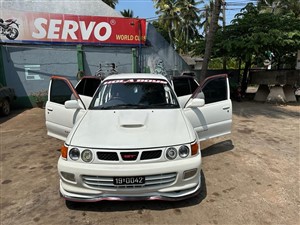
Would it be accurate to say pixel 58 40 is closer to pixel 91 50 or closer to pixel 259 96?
pixel 91 50

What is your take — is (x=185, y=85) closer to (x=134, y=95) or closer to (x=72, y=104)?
(x=134, y=95)

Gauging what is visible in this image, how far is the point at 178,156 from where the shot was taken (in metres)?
3.03

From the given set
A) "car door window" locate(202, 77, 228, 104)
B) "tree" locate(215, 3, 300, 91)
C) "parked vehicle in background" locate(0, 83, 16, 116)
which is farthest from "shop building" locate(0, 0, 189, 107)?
"car door window" locate(202, 77, 228, 104)

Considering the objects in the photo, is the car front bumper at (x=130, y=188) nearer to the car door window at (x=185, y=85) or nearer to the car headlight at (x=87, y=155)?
the car headlight at (x=87, y=155)

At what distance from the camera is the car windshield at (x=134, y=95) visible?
406cm

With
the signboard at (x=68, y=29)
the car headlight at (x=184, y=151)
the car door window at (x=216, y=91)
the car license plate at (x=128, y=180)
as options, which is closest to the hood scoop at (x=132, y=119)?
the car headlight at (x=184, y=151)

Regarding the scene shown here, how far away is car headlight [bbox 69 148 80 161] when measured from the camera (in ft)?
9.84

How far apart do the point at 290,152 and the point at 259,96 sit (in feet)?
27.2

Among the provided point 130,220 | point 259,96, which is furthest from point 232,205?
Result: point 259,96

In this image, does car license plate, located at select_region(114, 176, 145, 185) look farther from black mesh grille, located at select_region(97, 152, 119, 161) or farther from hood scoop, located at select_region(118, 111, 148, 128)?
hood scoop, located at select_region(118, 111, 148, 128)

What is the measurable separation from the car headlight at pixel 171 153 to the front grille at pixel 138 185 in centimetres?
19

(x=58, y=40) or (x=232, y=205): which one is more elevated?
(x=58, y=40)

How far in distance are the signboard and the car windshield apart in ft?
26.5

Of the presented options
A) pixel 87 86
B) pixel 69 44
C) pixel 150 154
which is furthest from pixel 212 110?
pixel 69 44
